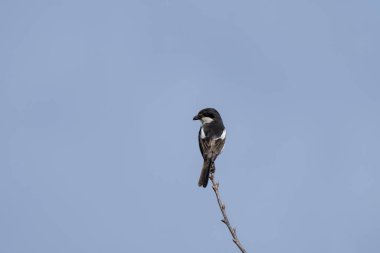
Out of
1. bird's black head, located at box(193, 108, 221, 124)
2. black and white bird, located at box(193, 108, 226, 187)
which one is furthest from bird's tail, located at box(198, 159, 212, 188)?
bird's black head, located at box(193, 108, 221, 124)

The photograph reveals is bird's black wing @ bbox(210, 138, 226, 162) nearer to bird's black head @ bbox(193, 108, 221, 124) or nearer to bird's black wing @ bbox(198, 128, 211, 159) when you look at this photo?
bird's black wing @ bbox(198, 128, 211, 159)

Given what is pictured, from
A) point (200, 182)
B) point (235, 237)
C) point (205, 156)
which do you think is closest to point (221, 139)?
point (205, 156)

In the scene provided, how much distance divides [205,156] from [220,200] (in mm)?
5779

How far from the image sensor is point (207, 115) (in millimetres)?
13125

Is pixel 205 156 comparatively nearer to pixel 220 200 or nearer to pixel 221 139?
pixel 221 139

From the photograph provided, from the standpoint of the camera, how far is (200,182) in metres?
10.6

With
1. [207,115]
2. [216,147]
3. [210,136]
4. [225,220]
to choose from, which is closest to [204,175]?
[216,147]

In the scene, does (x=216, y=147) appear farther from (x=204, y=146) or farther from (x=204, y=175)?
(x=204, y=175)

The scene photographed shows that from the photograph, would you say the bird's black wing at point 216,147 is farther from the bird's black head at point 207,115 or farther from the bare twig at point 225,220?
the bare twig at point 225,220

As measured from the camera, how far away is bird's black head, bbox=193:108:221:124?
1310cm

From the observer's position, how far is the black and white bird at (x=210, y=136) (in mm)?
11773

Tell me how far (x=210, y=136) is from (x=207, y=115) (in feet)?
3.08

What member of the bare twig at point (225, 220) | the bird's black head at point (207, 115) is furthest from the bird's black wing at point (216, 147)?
the bare twig at point (225, 220)

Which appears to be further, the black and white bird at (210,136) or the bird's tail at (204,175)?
the black and white bird at (210,136)
